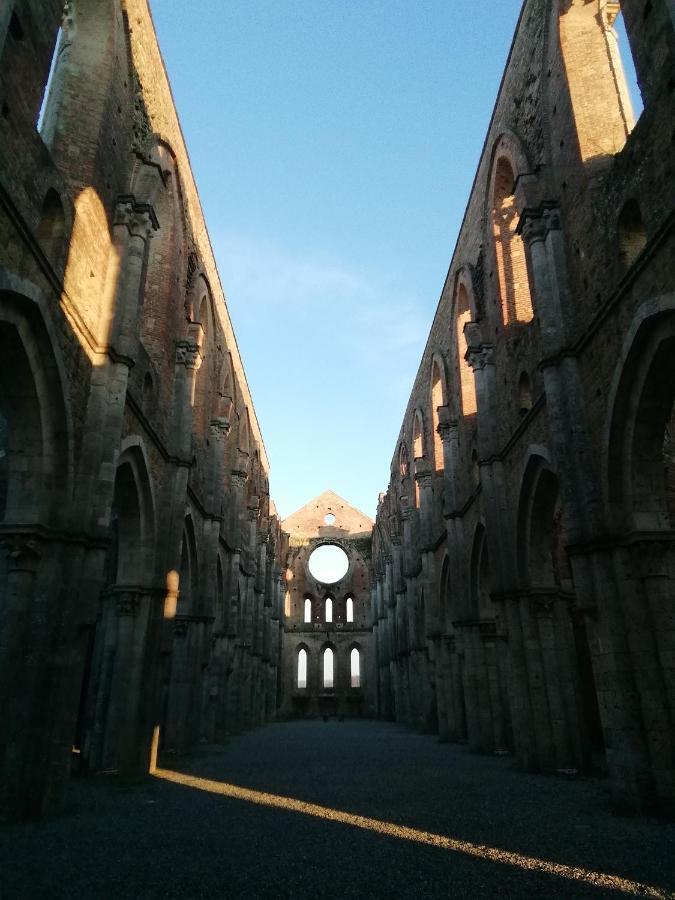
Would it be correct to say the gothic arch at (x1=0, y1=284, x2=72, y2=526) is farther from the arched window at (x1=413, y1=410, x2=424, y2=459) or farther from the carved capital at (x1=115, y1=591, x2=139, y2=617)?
the arched window at (x1=413, y1=410, x2=424, y2=459)

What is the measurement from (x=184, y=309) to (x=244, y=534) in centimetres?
1329

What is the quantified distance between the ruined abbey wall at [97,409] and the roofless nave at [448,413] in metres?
0.04

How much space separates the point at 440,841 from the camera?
20.3ft

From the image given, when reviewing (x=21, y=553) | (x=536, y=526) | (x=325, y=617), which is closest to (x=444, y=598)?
(x=536, y=526)

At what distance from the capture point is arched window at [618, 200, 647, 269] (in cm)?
867

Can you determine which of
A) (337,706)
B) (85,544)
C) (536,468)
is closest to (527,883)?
(85,544)

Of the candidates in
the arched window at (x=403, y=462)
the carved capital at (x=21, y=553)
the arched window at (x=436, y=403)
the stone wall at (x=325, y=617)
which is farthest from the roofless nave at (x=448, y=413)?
the stone wall at (x=325, y=617)

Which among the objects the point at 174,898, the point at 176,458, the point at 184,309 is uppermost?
the point at 184,309

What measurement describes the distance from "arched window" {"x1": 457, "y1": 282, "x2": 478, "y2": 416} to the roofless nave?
11cm

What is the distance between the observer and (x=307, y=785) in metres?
10.0

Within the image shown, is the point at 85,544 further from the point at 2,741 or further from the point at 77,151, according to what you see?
the point at 77,151

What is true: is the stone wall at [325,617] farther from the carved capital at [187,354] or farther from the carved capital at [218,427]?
the carved capital at [187,354]

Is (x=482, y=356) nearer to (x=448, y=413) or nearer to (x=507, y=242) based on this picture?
(x=507, y=242)

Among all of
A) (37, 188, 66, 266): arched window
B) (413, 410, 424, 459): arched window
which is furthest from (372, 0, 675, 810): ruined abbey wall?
(37, 188, 66, 266): arched window
